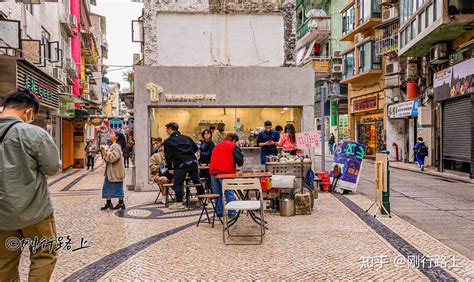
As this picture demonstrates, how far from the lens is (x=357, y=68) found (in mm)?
31594

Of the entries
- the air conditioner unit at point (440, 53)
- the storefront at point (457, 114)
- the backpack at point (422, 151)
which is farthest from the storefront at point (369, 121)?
the air conditioner unit at point (440, 53)

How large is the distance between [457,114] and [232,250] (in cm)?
1515

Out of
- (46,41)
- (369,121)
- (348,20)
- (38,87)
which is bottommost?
(369,121)

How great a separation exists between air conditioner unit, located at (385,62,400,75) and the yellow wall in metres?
15.3

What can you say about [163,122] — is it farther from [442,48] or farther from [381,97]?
[381,97]

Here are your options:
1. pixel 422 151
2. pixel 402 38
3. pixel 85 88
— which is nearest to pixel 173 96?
pixel 422 151

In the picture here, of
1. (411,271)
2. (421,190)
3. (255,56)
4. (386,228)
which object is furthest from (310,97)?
(411,271)

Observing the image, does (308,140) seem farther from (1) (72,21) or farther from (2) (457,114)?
(1) (72,21)

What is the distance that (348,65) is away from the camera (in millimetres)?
33281

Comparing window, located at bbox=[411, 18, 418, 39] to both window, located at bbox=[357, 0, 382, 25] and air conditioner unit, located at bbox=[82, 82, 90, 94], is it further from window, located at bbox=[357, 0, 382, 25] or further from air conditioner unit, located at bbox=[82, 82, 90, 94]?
air conditioner unit, located at bbox=[82, 82, 90, 94]

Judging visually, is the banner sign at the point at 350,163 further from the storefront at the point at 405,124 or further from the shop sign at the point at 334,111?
the shop sign at the point at 334,111

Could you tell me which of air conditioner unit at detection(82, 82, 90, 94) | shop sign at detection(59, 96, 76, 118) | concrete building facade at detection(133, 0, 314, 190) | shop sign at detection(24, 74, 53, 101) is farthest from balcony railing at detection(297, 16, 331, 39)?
shop sign at detection(24, 74, 53, 101)

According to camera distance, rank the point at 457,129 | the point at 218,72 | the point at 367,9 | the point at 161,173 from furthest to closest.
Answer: the point at 367,9, the point at 457,129, the point at 218,72, the point at 161,173

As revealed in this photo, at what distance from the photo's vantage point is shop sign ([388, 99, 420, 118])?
962 inches
